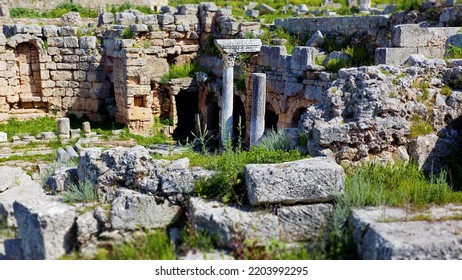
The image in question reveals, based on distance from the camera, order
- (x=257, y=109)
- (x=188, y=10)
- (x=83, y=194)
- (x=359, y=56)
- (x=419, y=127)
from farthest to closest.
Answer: (x=188, y=10), (x=359, y=56), (x=257, y=109), (x=419, y=127), (x=83, y=194)

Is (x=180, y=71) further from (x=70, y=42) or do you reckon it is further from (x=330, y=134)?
(x=330, y=134)

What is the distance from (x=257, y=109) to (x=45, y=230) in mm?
8276

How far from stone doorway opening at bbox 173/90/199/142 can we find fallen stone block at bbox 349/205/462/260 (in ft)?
46.5

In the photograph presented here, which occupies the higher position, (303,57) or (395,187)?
(303,57)

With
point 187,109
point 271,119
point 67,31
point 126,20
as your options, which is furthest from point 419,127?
point 67,31

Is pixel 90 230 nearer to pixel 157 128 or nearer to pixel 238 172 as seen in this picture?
pixel 238 172

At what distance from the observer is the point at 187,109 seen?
2034cm

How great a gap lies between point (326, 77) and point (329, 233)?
8.92 meters

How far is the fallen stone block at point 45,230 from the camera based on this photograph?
5688 millimetres

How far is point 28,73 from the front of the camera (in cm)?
1892

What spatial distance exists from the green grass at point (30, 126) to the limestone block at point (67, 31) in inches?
109

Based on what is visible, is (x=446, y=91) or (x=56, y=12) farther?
(x=56, y=12)

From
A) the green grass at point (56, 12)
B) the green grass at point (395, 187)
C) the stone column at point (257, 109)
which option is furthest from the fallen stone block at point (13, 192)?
the green grass at point (56, 12)

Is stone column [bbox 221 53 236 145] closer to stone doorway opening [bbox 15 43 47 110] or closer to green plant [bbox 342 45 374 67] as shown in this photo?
green plant [bbox 342 45 374 67]
